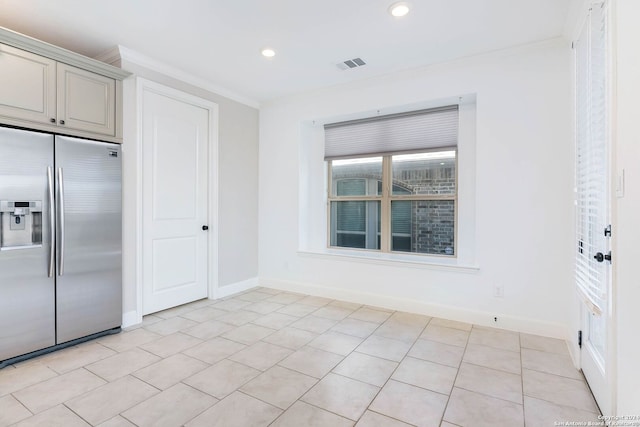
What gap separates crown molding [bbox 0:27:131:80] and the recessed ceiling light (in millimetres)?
2468

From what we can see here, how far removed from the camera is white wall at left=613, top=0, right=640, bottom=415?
1396 mm

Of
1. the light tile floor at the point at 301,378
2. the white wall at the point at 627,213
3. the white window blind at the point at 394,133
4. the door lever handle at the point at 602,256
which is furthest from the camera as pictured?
the white window blind at the point at 394,133

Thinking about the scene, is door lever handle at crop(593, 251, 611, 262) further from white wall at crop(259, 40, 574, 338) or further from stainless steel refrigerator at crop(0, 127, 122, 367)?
stainless steel refrigerator at crop(0, 127, 122, 367)

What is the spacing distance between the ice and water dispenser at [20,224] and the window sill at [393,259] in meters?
2.79

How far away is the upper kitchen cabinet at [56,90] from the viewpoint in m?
2.41

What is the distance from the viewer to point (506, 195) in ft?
10.3

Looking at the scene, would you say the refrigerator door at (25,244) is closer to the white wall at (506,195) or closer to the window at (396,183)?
the white wall at (506,195)

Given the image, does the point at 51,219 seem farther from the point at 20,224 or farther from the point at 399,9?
the point at 399,9

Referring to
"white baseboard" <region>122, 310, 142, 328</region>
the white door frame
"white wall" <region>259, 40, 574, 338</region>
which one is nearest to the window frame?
"white wall" <region>259, 40, 574, 338</region>

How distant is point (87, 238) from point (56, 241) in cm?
22

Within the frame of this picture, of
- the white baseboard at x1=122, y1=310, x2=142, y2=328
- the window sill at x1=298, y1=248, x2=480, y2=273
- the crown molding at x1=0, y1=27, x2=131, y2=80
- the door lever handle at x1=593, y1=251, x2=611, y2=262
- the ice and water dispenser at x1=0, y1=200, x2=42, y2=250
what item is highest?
the crown molding at x1=0, y1=27, x2=131, y2=80

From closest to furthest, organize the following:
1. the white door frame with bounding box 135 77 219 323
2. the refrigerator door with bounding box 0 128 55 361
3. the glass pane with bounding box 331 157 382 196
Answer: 1. the refrigerator door with bounding box 0 128 55 361
2. the white door frame with bounding box 135 77 219 323
3. the glass pane with bounding box 331 157 382 196

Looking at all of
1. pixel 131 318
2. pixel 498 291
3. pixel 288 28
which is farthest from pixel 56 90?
pixel 498 291

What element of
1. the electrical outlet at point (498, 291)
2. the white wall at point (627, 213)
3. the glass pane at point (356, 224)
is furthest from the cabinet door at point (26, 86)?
the electrical outlet at point (498, 291)
